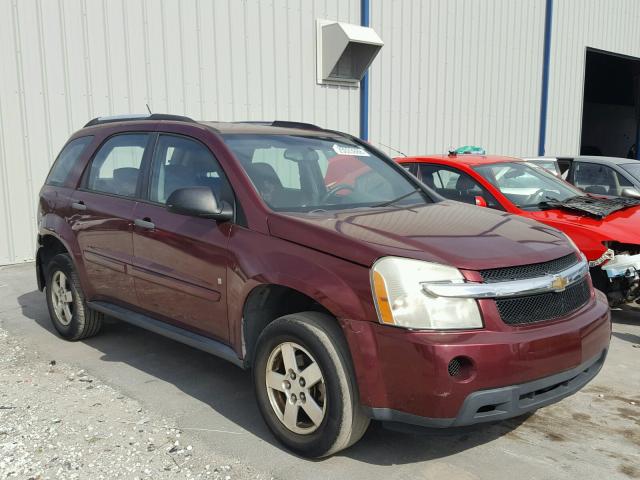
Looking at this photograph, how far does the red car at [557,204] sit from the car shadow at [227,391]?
2316mm

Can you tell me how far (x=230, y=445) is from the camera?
3311 mm

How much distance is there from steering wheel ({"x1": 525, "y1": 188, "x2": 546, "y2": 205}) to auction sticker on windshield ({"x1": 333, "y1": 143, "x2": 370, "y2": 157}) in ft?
7.93

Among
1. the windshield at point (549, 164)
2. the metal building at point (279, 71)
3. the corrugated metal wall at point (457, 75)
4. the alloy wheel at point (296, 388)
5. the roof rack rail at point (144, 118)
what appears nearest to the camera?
the alloy wheel at point (296, 388)

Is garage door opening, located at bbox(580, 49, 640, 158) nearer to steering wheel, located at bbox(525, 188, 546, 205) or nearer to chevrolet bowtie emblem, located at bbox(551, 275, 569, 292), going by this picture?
steering wheel, located at bbox(525, 188, 546, 205)

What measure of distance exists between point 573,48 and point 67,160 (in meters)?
15.9

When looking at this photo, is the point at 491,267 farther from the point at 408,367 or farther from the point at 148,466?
the point at 148,466

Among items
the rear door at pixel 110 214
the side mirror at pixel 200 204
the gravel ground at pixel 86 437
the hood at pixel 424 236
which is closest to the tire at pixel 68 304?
the rear door at pixel 110 214

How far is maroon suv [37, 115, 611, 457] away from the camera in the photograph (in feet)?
8.98

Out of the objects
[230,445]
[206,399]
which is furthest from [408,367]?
[206,399]

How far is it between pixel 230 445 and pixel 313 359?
777mm

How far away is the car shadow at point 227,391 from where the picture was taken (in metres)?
3.21

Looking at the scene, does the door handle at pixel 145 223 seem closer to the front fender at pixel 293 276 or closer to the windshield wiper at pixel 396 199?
the front fender at pixel 293 276

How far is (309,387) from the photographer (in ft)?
9.96

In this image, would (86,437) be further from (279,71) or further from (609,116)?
(609,116)
